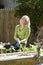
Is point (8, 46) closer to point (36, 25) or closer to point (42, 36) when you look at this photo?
point (42, 36)

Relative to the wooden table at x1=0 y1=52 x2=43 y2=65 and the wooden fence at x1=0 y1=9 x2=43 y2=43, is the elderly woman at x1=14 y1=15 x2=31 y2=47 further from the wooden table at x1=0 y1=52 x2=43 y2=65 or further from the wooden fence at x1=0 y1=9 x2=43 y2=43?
the wooden fence at x1=0 y1=9 x2=43 y2=43

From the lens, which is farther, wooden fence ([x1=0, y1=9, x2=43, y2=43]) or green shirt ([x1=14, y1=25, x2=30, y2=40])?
wooden fence ([x1=0, y1=9, x2=43, y2=43])

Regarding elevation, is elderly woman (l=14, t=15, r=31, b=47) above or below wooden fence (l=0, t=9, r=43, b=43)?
above

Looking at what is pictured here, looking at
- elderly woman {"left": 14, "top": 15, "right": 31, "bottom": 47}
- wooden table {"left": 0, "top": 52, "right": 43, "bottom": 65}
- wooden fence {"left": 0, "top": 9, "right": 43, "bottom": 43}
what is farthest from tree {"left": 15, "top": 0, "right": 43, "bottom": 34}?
wooden table {"left": 0, "top": 52, "right": 43, "bottom": 65}

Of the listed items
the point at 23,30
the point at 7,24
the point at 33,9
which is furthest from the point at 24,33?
the point at 7,24

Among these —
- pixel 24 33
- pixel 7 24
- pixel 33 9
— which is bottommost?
pixel 7 24

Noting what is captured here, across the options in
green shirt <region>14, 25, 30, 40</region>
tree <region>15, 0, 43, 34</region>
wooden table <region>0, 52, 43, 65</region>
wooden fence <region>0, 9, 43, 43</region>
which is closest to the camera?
wooden table <region>0, 52, 43, 65</region>

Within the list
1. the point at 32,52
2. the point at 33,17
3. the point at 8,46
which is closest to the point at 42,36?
the point at 32,52

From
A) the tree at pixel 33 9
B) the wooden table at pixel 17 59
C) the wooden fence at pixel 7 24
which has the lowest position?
the wooden fence at pixel 7 24

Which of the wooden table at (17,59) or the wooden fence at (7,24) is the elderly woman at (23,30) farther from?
the wooden fence at (7,24)

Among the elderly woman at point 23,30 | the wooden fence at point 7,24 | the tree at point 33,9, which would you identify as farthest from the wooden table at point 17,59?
the wooden fence at point 7,24

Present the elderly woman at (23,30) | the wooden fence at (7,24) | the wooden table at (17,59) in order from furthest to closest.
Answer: the wooden fence at (7,24), the elderly woman at (23,30), the wooden table at (17,59)

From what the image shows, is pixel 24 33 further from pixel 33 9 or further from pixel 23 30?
pixel 33 9

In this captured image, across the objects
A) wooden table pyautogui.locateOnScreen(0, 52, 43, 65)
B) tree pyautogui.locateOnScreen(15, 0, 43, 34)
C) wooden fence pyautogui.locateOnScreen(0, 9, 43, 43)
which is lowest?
wooden fence pyautogui.locateOnScreen(0, 9, 43, 43)
